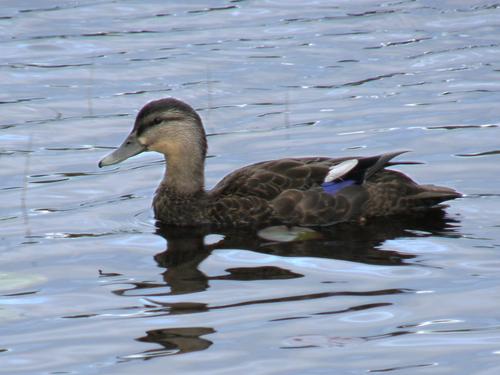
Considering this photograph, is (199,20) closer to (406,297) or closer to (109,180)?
(109,180)

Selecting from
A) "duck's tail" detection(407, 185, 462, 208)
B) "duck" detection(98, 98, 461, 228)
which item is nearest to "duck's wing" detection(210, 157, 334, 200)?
"duck" detection(98, 98, 461, 228)

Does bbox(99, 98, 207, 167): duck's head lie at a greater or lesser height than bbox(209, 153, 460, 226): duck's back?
greater

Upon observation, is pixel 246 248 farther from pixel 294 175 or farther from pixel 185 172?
pixel 185 172

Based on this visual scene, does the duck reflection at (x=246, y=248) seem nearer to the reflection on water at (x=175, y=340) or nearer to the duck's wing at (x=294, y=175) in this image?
the reflection on water at (x=175, y=340)

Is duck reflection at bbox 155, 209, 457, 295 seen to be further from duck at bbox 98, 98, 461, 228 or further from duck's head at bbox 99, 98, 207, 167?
duck's head at bbox 99, 98, 207, 167

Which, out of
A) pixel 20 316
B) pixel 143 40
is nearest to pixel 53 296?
pixel 20 316

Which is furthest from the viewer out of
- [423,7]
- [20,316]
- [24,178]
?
[423,7]

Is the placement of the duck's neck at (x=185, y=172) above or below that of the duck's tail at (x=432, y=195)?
above

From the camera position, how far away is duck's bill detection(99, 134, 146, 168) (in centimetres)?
1164

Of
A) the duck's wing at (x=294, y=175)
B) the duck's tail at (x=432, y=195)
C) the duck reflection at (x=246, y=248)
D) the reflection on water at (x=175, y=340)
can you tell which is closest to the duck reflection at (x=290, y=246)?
the duck reflection at (x=246, y=248)

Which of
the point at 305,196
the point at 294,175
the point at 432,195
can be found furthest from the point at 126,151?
the point at 432,195

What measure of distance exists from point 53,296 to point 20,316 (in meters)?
0.50

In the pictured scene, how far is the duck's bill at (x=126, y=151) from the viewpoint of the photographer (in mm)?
11641

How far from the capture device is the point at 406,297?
8.80m
